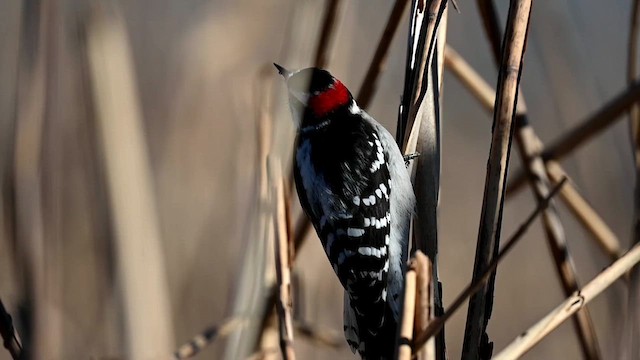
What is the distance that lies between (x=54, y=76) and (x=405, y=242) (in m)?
0.97

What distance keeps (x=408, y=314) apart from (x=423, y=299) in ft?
0.13

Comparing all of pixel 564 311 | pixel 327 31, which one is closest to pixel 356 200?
pixel 327 31

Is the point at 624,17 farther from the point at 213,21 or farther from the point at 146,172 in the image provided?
the point at 146,172

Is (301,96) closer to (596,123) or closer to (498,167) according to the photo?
(596,123)

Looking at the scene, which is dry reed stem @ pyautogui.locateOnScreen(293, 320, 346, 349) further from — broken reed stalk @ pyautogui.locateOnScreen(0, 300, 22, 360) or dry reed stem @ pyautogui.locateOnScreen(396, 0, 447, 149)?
broken reed stalk @ pyautogui.locateOnScreen(0, 300, 22, 360)

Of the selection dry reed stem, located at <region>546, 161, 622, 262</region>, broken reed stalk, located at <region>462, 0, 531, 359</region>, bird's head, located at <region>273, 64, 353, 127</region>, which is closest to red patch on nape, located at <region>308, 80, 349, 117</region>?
bird's head, located at <region>273, 64, 353, 127</region>

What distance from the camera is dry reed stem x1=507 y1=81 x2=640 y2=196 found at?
82.5 inches

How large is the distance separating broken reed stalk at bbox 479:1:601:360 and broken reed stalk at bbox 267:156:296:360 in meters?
0.65

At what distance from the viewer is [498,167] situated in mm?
1472

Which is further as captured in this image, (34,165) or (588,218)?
(588,218)

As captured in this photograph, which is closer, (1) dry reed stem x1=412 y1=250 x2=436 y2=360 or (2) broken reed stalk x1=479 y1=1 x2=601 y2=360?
(1) dry reed stem x1=412 y1=250 x2=436 y2=360

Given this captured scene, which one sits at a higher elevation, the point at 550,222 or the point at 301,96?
the point at 301,96

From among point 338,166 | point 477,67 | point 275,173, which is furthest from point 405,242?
point 477,67

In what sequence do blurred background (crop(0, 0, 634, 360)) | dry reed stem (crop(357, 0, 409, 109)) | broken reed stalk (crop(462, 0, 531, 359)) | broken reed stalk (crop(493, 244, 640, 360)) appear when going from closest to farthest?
1. broken reed stalk (crop(493, 244, 640, 360))
2. broken reed stalk (crop(462, 0, 531, 359))
3. blurred background (crop(0, 0, 634, 360))
4. dry reed stem (crop(357, 0, 409, 109))
